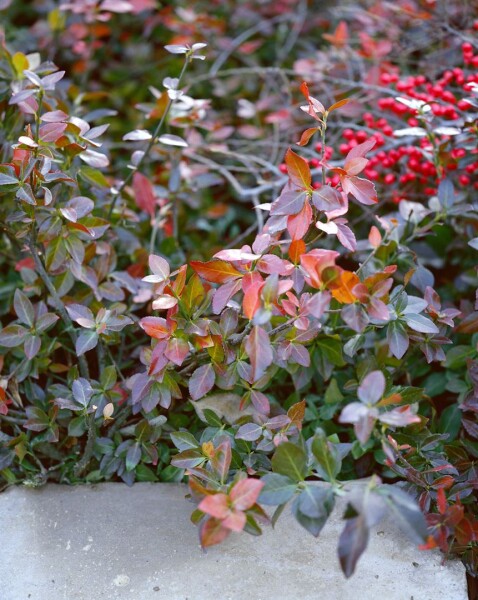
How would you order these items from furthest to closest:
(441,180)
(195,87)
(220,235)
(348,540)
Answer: (195,87) < (220,235) < (441,180) < (348,540)

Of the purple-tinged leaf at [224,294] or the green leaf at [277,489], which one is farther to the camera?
the purple-tinged leaf at [224,294]

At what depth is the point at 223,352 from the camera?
1155 millimetres

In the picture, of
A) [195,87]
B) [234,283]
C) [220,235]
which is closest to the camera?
[234,283]

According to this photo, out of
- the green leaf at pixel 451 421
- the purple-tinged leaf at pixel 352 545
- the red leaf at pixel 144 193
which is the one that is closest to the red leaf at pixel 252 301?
the purple-tinged leaf at pixel 352 545

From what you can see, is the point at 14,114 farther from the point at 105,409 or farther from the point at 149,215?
the point at 105,409

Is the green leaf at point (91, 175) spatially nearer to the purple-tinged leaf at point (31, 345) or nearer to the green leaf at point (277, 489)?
the purple-tinged leaf at point (31, 345)

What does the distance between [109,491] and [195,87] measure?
1436 millimetres

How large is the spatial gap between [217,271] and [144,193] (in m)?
0.57

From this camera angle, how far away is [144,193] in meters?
1.61

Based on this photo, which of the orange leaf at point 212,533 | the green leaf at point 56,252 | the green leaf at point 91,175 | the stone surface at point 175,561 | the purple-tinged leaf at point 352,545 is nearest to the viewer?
the purple-tinged leaf at point 352,545

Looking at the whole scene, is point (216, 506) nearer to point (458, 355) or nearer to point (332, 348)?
point (332, 348)

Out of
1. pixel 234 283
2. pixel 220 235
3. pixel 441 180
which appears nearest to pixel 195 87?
pixel 220 235

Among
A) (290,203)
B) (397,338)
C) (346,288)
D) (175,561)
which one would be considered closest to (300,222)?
(290,203)

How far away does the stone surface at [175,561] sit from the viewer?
1.07 m
